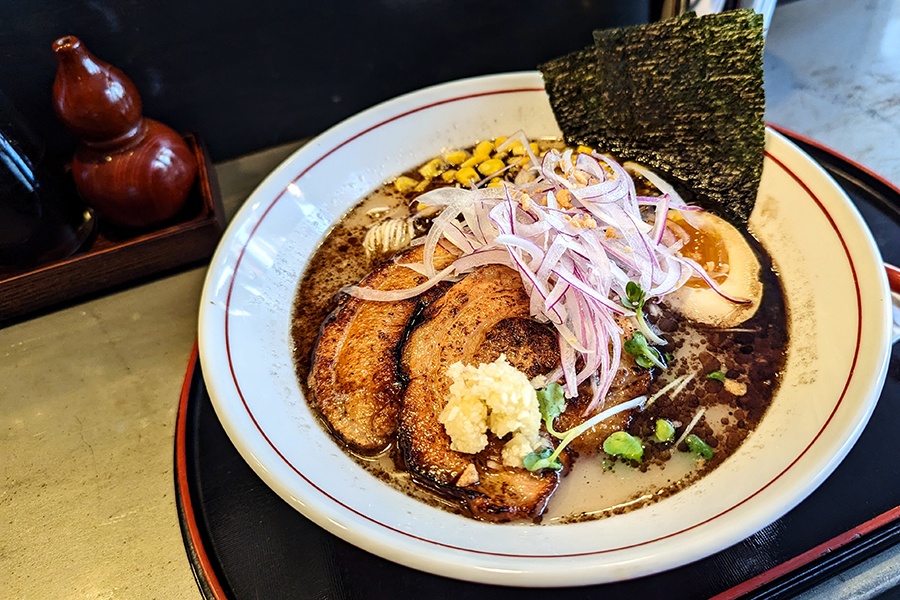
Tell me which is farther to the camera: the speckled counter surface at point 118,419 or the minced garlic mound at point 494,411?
the speckled counter surface at point 118,419

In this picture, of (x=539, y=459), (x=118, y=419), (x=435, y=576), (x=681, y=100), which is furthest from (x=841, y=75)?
(x=118, y=419)

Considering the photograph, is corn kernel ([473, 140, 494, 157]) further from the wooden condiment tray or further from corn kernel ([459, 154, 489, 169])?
the wooden condiment tray

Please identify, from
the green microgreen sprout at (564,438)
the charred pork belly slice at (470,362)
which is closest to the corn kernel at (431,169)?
the charred pork belly slice at (470,362)

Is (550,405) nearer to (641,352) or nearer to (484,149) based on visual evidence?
(641,352)

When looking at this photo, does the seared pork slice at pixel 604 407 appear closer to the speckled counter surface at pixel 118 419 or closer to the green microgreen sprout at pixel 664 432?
the green microgreen sprout at pixel 664 432

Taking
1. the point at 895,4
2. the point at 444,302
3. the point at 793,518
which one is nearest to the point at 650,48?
the point at 444,302

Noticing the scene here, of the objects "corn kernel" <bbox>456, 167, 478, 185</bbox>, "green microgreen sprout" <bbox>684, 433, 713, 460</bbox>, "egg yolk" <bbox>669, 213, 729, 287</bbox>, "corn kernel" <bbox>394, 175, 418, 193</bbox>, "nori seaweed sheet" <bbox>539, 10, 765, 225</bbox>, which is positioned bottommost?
"green microgreen sprout" <bbox>684, 433, 713, 460</bbox>

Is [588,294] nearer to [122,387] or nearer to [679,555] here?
[679,555]

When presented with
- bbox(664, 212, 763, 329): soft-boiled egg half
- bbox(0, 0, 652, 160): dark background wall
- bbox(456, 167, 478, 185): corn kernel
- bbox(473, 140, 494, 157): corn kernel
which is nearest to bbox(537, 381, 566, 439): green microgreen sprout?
bbox(664, 212, 763, 329): soft-boiled egg half

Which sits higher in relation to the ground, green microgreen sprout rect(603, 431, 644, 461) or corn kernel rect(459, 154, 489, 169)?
corn kernel rect(459, 154, 489, 169)
